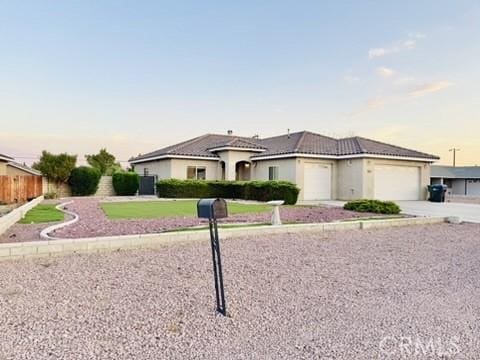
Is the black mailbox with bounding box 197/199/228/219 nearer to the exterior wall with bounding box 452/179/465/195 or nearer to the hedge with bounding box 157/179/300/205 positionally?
the hedge with bounding box 157/179/300/205

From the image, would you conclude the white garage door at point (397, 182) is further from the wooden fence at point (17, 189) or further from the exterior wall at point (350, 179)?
the wooden fence at point (17, 189)

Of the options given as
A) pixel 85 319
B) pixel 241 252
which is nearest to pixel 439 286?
pixel 241 252

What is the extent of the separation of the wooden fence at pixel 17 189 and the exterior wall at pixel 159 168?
9.18m

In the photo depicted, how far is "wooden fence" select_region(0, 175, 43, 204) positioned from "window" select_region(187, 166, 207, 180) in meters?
10.6

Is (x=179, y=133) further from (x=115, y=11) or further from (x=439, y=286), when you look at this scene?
(x=439, y=286)

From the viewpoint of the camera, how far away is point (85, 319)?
4.00 m

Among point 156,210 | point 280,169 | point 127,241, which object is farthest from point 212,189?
point 127,241

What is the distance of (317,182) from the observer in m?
24.6

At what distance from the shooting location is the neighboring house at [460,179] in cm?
4653

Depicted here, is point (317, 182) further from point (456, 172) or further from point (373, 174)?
point (456, 172)

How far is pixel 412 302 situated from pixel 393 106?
66.4 feet

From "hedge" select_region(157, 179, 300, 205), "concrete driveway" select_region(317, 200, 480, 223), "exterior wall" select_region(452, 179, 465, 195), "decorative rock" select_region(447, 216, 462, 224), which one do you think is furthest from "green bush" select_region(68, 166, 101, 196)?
"exterior wall" select_region(452, 179, 465, 195)

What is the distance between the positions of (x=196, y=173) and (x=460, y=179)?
39.9 m

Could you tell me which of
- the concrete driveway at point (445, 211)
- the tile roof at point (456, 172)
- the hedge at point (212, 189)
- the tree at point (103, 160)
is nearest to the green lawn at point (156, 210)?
the hedge at point (212, 189)
